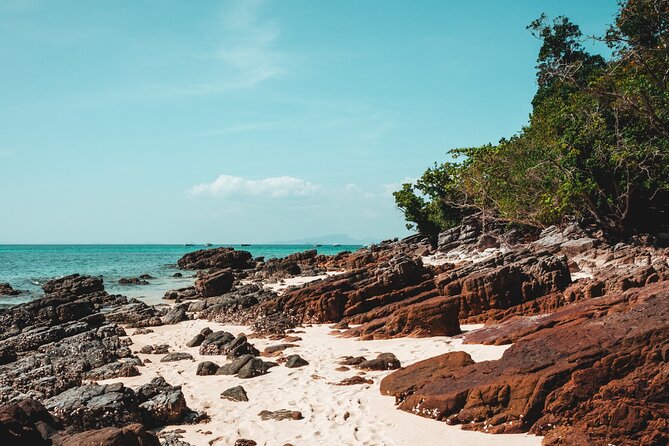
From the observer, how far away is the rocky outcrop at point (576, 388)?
21.6ft

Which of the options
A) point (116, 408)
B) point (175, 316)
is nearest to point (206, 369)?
point (116, 408)

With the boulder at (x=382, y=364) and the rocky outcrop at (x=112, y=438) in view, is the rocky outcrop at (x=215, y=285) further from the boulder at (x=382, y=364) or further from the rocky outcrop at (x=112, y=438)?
the rocky outcrop at (x=112, y=438)

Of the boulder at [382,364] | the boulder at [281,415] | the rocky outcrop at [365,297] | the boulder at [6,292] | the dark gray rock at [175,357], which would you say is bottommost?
the boulder at [6,292]

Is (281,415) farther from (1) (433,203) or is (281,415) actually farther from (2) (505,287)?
(1) (433,203)

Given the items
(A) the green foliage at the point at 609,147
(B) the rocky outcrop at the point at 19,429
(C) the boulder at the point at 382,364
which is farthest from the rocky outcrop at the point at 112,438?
(A) the green foliage at the point at 609,147

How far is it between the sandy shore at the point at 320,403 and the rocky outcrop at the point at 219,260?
155 feet

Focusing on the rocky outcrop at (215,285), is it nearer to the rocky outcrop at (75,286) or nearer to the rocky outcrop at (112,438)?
the rocky outcrop at (75,286)

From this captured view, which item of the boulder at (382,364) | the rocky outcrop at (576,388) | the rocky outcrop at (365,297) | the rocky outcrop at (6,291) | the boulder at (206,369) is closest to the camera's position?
the rocky outcrop at (576,388)

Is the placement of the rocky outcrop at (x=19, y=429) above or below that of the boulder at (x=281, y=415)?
above

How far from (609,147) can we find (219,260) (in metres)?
50.2

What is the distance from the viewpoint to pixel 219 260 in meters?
64.3

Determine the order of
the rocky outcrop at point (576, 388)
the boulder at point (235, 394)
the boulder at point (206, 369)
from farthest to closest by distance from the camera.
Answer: the boulder at point (206, 369) → the boulder at point (235, 394) → the rocky outcrop at point (576, 388)

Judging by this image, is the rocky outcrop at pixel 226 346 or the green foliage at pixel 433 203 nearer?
the rocky outcrop at pixel 226 346

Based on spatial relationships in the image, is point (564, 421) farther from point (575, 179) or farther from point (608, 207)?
point (608, 207)
